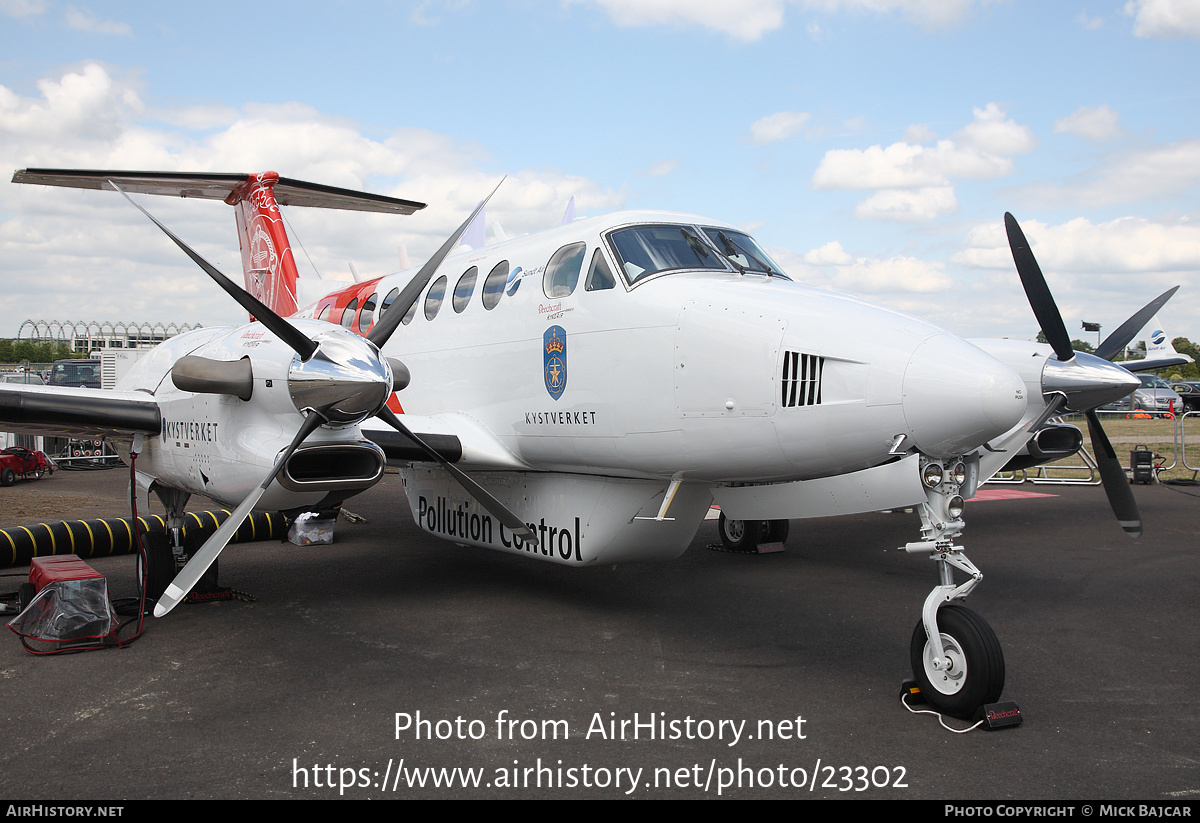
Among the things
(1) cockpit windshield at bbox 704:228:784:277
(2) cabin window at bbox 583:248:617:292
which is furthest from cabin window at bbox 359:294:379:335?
(1) cockpit windshield at bbox 704:228:784:277

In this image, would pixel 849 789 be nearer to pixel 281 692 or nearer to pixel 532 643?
pixel 532 643

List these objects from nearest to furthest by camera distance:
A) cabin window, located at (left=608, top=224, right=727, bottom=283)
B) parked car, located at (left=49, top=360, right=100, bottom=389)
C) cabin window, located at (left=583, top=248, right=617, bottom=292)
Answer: cabin window, located at (left=608, top=224, right=727, bottom=283) < cabin window, located at (left=583, top=248, right=617, bottom=292) < parked car, located at (left=49, top=360, right=100, bottom=389)

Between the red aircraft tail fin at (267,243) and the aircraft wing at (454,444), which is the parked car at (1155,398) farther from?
the aircraft wing at (454,444)

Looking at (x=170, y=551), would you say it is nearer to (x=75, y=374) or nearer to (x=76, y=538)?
(x=76, y=538)

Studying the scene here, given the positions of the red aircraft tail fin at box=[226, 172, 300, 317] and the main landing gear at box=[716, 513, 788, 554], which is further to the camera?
the red aircraft tail fin at box=[226, 172, 300, 317]

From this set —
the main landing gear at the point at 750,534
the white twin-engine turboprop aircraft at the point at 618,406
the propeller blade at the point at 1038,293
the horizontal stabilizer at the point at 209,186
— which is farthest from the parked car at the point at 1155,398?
the horizontal stabilizer at the point at 209,186

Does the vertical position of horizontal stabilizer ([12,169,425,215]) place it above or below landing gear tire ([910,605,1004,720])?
above

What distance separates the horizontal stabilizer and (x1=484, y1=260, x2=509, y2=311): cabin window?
463 cm

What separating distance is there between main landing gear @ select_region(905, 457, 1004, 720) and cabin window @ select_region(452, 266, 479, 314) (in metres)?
4.76

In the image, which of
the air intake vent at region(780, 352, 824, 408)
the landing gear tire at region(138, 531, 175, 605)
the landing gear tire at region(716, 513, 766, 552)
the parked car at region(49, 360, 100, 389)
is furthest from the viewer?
the parked car at region(49, 360, 100, 389)

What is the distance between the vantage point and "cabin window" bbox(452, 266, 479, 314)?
805cm

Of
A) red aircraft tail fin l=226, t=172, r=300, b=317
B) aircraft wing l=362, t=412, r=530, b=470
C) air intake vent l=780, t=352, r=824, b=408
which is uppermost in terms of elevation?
red aircraft tail fin l=226, t=172, r=300, b=317

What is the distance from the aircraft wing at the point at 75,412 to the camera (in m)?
6.69

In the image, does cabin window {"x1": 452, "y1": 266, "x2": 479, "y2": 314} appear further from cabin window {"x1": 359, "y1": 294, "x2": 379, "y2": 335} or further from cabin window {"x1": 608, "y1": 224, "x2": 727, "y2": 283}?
cabin window {"x1": 608, "y1": 224, "x2": 727, "y2": 283}
